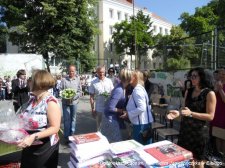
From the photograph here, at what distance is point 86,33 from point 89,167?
1213 inches

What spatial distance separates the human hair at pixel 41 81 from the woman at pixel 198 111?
1.51 metres

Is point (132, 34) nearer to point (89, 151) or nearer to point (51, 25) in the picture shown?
point (51, 25)

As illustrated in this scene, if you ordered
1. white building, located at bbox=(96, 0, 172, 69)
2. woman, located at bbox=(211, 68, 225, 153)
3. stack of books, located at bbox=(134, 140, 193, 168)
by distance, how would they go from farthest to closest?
white building, located at bbox=(96, 0, 172, 69) < woman, located at bbox=(211, 68, 225, 153) < stack of books, located at bbox=(134, 140, 193, 168)

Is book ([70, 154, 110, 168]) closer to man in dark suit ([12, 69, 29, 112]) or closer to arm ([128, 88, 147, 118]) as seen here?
arm ([128, 88, 147, 118])

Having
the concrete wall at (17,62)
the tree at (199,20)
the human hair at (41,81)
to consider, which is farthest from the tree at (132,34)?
the human hair at (41,81)

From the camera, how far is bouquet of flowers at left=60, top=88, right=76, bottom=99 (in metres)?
7.34

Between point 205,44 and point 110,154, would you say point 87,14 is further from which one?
point 110,154

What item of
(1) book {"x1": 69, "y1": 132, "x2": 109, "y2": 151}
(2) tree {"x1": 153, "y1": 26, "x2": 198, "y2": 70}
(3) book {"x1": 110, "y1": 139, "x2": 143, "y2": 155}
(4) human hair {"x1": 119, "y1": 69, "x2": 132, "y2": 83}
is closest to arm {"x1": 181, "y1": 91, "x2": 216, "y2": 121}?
(3) book {"x1": 110, "y1": 139, "x2": 143, "y2": 155}

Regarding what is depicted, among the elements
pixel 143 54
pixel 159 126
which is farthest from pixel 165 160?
pixel 143 54

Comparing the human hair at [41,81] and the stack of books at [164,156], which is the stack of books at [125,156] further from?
the human hair at [41,81]

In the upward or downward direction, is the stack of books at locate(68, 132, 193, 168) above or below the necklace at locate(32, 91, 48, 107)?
below

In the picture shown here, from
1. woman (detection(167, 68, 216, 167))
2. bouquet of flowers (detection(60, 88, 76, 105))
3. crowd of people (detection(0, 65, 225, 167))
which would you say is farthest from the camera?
bouquet of flowers (detection(60, 88, 76, 105))

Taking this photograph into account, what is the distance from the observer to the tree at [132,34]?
164 ft

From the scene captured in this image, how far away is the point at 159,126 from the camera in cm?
672
